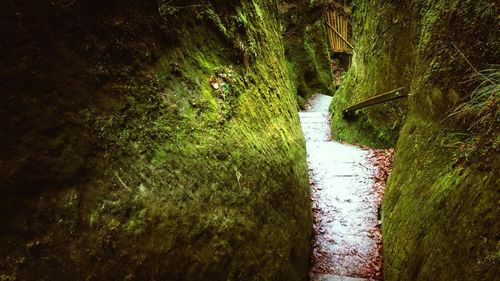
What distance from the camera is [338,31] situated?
2183 cm

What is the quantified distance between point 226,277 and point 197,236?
1.73 feet

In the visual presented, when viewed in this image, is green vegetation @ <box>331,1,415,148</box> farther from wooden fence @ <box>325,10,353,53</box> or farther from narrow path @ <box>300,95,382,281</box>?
wooden fence @ <box>325,10,353,53</box>

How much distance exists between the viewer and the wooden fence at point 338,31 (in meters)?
21.3

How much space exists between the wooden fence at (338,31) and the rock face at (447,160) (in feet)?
53.5

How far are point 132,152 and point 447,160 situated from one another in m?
3.34

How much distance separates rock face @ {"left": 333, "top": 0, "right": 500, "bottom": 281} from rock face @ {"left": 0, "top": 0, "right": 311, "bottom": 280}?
5.29 ft

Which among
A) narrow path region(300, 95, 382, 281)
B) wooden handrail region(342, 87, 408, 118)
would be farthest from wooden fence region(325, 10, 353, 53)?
narrow path region(300, 95, 382, 281)

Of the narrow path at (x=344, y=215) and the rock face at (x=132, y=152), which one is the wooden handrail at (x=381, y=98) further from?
the rock face at (x=132, y=152)

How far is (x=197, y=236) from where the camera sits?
98.4 inches

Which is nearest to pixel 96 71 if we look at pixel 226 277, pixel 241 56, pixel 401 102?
pixel 226 277

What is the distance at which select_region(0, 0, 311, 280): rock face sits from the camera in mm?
1749

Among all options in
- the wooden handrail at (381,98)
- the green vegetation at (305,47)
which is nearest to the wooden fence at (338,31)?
the green vegetation at (305,47)

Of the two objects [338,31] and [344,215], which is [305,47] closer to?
[338,31]

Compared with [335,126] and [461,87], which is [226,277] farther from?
[335,126]
